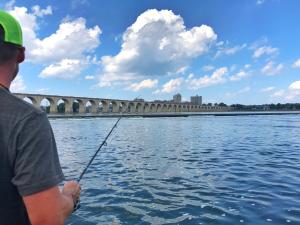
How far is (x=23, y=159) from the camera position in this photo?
231cm

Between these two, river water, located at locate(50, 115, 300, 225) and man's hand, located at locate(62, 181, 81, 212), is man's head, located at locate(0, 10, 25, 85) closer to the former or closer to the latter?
man's hand, located at locate(62, 181, 81, 212)

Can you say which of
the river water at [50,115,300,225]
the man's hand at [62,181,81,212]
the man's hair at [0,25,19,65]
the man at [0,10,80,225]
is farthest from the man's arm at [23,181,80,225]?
the river water at [50,115,300,225]

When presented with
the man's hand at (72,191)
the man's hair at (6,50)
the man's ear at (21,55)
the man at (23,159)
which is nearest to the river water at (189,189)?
the man's hand at (72,191)

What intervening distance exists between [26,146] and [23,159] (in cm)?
8

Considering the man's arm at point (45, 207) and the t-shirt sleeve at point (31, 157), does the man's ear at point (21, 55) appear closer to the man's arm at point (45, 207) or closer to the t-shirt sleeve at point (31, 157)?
the t-shirt sleeve at point (31, 157)

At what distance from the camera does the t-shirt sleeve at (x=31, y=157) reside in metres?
2.30

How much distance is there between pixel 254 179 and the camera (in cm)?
1484

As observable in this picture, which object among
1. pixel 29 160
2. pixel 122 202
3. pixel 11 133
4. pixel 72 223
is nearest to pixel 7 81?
pixel 11 133

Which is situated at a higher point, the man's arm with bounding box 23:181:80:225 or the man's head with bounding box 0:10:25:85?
the man's head with bounding box 0:10:25:85

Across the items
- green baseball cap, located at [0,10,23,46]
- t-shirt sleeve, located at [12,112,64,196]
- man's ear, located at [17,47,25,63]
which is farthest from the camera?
man's ear, located at [17,47,25,63]

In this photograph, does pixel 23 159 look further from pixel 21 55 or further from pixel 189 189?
pixel 189 189

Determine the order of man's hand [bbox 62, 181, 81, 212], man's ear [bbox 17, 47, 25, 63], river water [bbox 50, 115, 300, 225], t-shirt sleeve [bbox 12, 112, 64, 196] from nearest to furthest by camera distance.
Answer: t-shirt sleeve [bbox 12, 112, 64, 196], man's ear [bbox 17, 47, 25, 63], man's hand [bbox 62, 181, 81, 212], river water [bbox 50, 115, 300, 225]

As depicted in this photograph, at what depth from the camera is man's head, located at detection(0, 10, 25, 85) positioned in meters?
2.47

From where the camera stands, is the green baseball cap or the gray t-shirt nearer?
the gray t-shirt
